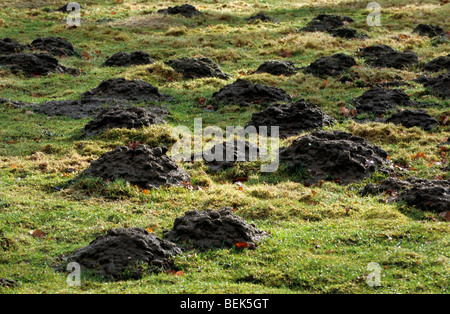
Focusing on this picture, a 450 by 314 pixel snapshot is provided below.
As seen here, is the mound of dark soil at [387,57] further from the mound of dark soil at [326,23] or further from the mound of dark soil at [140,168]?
the mound of dark soil at [140,168]

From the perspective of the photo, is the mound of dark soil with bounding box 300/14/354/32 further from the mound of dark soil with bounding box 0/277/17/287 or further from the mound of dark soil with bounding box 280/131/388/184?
the mound of dark soil with bounding box 0/277/17/287

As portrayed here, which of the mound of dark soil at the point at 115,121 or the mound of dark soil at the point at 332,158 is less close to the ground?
the mound of dark soil at the point at 115,121

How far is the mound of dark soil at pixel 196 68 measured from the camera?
22.5 m

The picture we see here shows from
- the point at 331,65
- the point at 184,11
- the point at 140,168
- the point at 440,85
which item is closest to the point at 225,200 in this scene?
the point at 140,168

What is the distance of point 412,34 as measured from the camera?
28797 mm

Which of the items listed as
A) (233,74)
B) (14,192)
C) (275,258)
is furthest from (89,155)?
(233,74)

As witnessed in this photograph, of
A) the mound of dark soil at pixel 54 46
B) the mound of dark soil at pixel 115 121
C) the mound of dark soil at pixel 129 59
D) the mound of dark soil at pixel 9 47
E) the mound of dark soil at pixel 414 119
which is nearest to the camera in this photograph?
the mound of dark soil at pixel 115 121

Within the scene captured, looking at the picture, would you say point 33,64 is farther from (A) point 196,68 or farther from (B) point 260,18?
(B) point 260,18

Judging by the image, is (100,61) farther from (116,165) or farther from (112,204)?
(112,204)

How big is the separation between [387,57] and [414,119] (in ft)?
27.2

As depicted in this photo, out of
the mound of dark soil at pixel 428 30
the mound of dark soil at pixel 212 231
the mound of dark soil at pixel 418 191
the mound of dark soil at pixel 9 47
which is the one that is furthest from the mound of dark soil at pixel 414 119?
the mound of dark soil at pixel 9 47

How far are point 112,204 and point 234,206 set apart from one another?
9.05 feet

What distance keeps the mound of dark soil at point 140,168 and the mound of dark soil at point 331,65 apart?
12.1 meters
